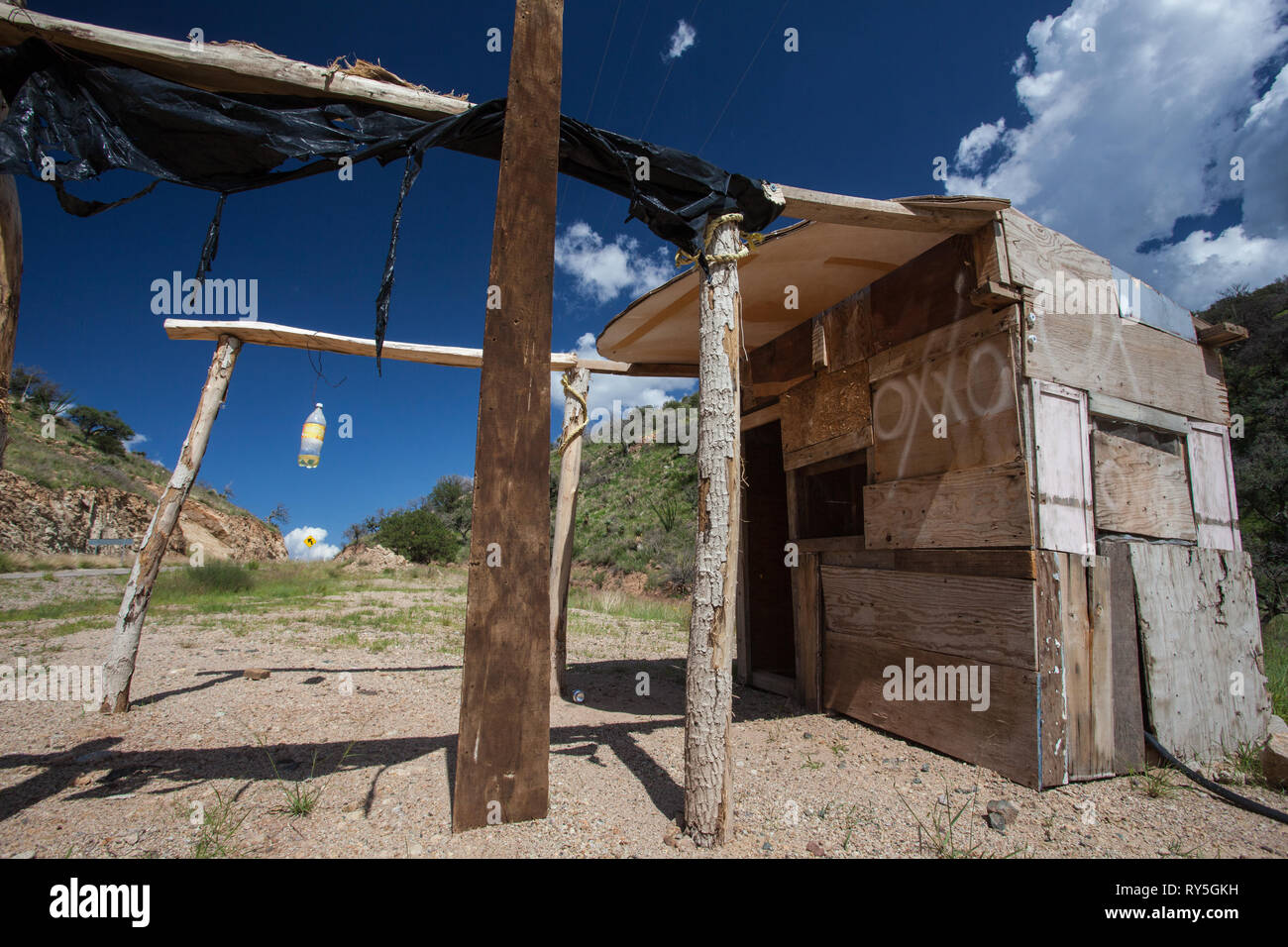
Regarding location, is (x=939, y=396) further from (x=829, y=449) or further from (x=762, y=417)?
(x=762, y=417)

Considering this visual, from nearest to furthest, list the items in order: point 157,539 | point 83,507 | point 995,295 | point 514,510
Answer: point 514,510 < point 995,295 < point 157,539 < point 83,507

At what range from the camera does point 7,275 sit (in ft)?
8.61

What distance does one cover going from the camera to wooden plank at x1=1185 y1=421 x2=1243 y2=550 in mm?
4645

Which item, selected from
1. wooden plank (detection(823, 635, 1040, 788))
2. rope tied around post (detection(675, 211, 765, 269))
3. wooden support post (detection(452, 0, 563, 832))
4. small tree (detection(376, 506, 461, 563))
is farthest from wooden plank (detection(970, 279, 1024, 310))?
small tree (detection(376, 506, 461, 563))

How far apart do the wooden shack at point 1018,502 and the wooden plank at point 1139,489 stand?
0.02m

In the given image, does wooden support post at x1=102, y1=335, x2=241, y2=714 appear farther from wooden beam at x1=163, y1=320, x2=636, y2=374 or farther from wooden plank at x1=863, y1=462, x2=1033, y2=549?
wooden plank at x1=863, y1=462, x2=1033, y2=549

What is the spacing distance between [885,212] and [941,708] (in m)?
3.41

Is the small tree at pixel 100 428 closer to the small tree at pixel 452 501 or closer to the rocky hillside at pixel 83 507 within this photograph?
the rocky hillside at pixel 83 507

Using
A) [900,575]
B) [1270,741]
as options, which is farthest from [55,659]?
[1270,741]

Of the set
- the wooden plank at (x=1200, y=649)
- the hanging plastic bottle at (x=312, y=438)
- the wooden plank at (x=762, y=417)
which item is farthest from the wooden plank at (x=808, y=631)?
the hanging plastic bottle at (x=312, y=438)

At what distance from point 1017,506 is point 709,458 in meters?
2.21

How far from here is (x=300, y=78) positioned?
3.00 m

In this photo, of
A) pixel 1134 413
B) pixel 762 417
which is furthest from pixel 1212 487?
pixel 762 417

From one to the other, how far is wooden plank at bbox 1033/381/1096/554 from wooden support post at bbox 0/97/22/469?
5.51 metres
